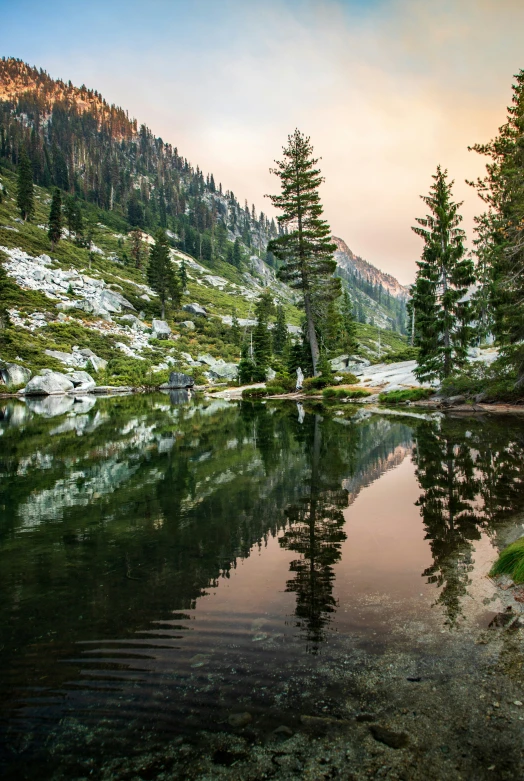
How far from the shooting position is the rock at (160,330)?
8462cm

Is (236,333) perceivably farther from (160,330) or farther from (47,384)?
(47,384)

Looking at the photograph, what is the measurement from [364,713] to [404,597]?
224 centimetres

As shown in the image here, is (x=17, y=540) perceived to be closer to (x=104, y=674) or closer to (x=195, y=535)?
(x=195, y=535)

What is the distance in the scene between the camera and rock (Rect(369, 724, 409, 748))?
2.98 m

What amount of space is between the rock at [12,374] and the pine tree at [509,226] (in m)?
53.3

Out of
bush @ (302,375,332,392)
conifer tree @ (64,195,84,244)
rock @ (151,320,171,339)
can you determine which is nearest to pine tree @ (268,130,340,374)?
bush @ (302,375,332,392)

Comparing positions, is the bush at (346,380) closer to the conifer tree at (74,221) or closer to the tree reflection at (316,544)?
the tree reflection at (316,544)

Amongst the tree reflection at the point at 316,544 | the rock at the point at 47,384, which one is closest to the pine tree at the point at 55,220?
the rock at the point at 47,384

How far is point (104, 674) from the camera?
404 cm

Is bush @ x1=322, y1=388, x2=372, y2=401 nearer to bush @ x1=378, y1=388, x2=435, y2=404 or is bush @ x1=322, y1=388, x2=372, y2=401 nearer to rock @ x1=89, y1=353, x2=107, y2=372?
bush @ x1=378, y1=388, x2=435, y2=404

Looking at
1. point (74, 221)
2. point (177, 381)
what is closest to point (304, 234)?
point (177, 381)

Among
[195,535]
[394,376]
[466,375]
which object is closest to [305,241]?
[394,376]

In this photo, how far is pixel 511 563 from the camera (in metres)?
5.72

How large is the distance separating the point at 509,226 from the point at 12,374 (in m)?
54.8
